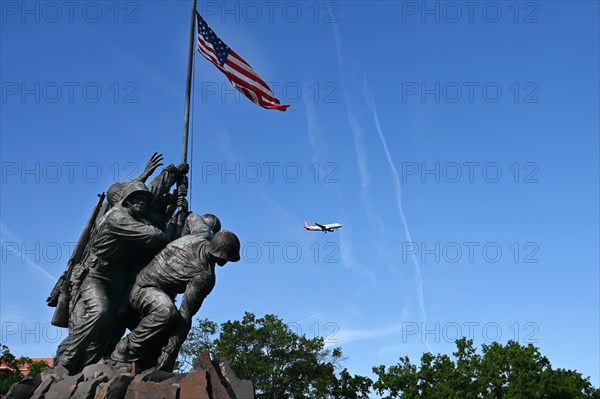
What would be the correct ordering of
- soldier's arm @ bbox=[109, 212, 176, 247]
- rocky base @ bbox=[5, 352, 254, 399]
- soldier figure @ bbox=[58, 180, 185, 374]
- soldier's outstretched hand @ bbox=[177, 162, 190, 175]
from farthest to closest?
1. soldier's outstretched hand @ bbox=[177, 162, 190, 175]
2. soldier's arm @ bbox=[109, 212, 176, 247]
3. soldier figure @ bbox=[58, 180, 185, 374]
4. rocky base @ bbox=[5, 352, 254, 399]

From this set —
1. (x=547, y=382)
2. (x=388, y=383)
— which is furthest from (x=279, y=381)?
(x=547, y=382)

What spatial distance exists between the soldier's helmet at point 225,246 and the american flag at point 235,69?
599cm

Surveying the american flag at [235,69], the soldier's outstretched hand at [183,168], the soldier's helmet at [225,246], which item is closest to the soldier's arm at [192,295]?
the soldier's helmet at [225,246]

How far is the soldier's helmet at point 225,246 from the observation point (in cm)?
1077

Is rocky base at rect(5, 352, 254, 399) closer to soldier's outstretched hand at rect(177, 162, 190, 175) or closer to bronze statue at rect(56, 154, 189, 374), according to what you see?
bronze statue at rect(56, 154, 189, 374)

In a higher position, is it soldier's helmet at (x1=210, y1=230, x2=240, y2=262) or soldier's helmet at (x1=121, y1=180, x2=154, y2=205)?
soldier's helmet at (x1=121, y1=180, x2=154, y2=205)

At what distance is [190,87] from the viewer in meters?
14.6

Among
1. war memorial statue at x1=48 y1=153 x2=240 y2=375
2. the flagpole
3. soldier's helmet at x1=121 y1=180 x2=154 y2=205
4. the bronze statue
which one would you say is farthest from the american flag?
soldier's helmet at x1=121 y1=180 x2=154 y2=205

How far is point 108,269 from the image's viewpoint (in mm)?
11234

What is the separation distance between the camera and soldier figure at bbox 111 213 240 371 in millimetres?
10367

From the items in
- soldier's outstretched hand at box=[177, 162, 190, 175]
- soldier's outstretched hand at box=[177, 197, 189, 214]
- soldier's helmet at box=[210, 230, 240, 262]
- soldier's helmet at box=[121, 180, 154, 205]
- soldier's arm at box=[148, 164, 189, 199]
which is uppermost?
soldier's outstretched hand at box=[177, 162, 190, 175]

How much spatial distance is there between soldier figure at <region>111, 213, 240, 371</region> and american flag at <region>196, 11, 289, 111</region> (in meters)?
5.57

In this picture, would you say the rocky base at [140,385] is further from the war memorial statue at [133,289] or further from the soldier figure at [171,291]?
the soldier figure at [171,291]

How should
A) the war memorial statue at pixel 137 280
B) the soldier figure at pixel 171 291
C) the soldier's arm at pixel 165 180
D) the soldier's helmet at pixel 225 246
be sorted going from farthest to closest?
1. the soldier's arm at pixel 165 180
2. the soldier's helmet at pixel 225 246
3. the war memorial statue at pixel 137 280
4. the soldier figure at pixel 171 291
